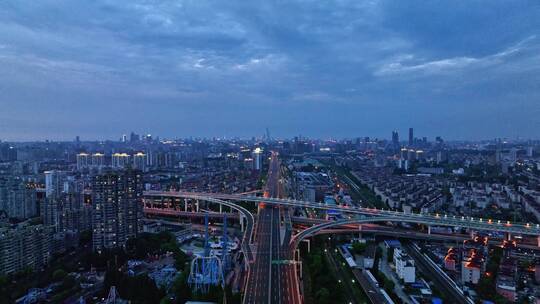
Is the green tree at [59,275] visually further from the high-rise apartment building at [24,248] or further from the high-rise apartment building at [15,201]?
the high-rise apartment building at [15,201]

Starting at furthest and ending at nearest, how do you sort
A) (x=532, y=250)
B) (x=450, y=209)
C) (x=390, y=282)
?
1. (x=450, y=209)
2. (x=532, y=250)
3. (x=390, y=282)

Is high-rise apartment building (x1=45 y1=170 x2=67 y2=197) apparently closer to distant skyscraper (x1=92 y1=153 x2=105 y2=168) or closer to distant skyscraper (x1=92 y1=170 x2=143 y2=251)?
distant skyscraper (x1=92 y1=170 x2=143 y2=251)

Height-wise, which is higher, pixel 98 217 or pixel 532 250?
pixel 98 217

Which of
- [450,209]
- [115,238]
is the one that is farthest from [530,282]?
[115,238]

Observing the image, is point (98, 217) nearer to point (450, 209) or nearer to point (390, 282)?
point (390, 282)

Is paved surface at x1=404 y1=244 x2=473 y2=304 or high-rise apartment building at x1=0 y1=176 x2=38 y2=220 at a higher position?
high-rise apartment building at x1=0 y1=176 x2=38 y2=220

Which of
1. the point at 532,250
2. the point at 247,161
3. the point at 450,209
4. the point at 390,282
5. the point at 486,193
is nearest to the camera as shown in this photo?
the point at 390,282

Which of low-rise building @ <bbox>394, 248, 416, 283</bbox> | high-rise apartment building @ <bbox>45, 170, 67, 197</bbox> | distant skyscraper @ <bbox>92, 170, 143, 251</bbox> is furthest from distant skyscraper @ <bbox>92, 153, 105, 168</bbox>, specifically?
low-rise building @ <bbox>394, 248, 416, 283</bbox>
